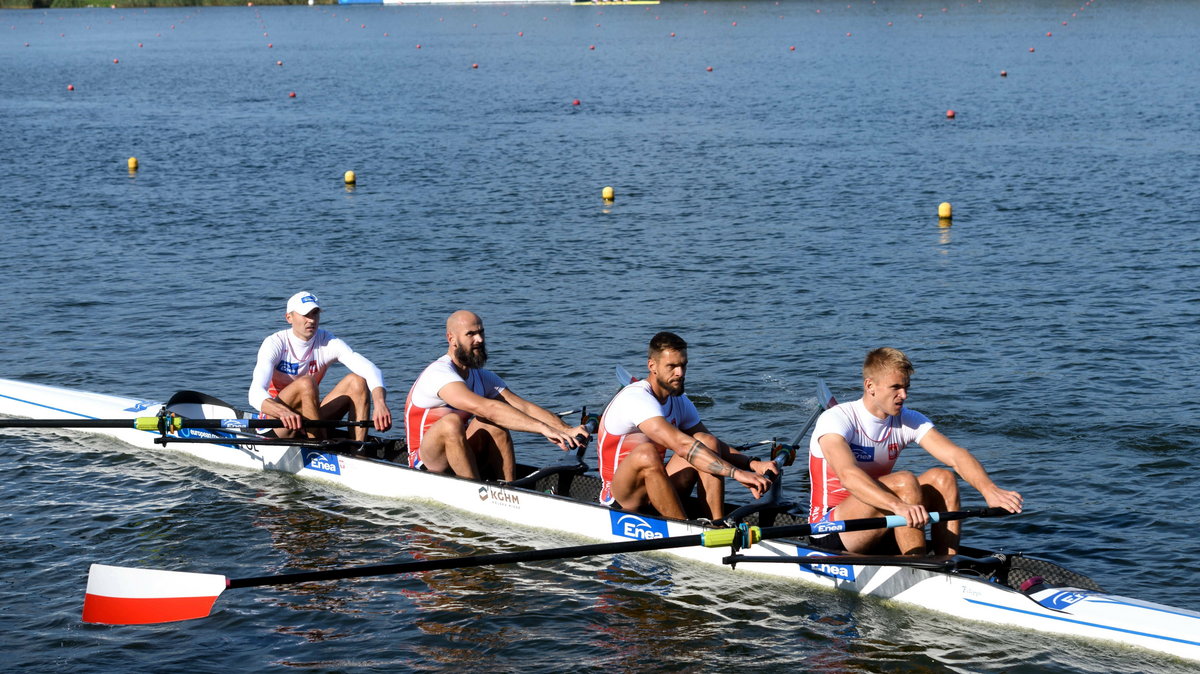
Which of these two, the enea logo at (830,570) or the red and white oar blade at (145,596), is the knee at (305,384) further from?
the enea logo at (830,570)

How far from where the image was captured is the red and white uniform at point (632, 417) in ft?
30.3

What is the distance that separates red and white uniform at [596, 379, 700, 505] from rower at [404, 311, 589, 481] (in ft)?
1.43

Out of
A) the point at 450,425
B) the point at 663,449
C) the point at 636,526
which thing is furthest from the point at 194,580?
the point at 663,449

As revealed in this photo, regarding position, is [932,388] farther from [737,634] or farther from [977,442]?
[737,634]

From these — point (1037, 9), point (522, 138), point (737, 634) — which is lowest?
point (737, 634)

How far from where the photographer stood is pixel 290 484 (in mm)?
11836

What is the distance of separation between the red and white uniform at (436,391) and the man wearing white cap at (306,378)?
1.99 ft

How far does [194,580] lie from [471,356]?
2.87m

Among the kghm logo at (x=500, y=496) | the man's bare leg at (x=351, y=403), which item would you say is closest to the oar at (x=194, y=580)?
the kghm logo at (x=500, y=496)

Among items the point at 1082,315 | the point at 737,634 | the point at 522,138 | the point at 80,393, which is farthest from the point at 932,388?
the point at 522,138

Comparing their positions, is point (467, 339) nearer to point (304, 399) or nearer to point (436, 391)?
point (436, 391)

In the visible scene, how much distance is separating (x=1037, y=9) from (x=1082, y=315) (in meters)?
81.8

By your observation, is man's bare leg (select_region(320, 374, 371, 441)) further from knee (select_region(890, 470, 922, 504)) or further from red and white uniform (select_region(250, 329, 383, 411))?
knee (select_region(890, 470, 922, 504))

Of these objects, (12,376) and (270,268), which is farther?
(270,268)
